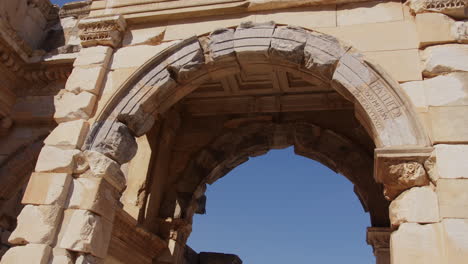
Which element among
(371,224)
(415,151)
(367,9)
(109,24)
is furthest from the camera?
(371,224)

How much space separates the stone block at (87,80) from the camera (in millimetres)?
5309

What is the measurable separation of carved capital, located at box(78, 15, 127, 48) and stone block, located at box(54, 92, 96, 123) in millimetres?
782

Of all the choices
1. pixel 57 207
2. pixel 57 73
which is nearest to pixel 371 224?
pixel 57 207

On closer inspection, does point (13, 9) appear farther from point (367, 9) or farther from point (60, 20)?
point (367, 9)

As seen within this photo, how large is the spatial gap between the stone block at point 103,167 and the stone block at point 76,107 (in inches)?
20.3

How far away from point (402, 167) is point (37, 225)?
11.3 feet

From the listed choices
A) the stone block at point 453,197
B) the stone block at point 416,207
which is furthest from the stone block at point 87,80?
the stone block at point 453,197

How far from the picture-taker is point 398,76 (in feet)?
14.8

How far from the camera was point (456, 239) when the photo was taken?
3.57 metres

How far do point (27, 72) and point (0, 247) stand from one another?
2.88m

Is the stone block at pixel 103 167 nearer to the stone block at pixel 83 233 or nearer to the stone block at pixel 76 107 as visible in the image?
the stone block at pixel 83 233

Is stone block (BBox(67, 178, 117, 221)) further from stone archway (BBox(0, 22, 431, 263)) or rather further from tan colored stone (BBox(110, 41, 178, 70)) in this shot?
tan colored stone (BBox(110, 41, 178, 70))

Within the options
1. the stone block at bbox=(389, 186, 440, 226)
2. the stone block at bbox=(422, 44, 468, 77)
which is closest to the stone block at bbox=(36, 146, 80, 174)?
the stone block at bbox=(389, 186, 440, 226)

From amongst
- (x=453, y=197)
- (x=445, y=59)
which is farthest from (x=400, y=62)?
(x=453, y=197)
